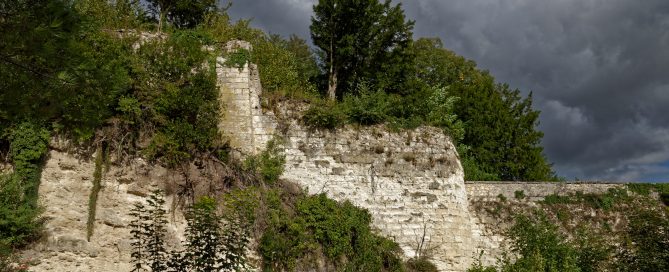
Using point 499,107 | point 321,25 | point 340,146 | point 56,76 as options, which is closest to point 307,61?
point 321,25

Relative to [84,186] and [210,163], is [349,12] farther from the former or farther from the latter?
[84,186]

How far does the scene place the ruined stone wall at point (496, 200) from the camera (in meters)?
14.6

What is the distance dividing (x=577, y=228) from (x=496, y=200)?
2534 mm

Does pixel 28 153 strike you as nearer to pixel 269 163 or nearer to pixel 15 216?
pixel 15 216

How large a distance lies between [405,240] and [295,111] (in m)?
4.41

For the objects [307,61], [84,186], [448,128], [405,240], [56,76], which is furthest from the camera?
[307,61]

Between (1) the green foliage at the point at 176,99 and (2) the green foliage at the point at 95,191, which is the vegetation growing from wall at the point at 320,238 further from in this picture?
(2) the green foliage at the point at 95,191

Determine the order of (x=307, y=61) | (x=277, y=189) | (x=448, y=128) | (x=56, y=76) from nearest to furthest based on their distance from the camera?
(x=56, y=76) → (x=277, y=189) → (x=448, y=128) → (x=307, y=61)

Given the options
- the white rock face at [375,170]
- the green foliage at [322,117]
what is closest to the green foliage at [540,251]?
the white rock face at [375,170]

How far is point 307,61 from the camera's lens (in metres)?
24.0

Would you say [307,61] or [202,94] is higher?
[307,61]

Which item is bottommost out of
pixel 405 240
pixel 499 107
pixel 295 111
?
pixel 405 240

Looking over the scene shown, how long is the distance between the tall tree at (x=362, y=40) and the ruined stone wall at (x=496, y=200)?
6.66 metres

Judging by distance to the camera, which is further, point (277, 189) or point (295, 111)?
point (295, 111)
